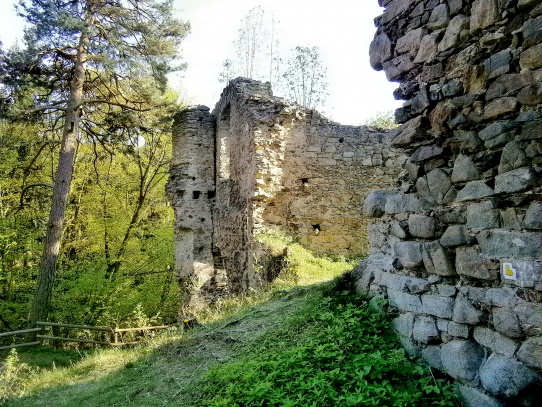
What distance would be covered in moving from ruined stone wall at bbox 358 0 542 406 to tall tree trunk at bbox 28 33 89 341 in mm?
9877

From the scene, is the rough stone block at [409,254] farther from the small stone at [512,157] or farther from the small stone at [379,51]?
the small stone at [379,51]

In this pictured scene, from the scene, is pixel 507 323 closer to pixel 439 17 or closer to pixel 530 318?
pixel 530 318

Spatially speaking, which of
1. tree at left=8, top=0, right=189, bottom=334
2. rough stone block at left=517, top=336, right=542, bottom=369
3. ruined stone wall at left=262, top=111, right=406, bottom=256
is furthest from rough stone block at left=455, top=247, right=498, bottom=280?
tree at left=8, top=0, right=189, bottom=334

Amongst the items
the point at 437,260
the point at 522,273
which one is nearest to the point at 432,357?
the point at 437,260

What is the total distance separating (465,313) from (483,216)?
700 mm

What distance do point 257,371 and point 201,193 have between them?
423 inches

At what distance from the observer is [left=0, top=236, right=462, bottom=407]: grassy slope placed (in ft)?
9.86

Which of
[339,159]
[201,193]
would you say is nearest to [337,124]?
[339,159]

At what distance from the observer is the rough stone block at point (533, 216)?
2.33 meters

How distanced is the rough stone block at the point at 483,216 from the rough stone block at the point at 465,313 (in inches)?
21.1

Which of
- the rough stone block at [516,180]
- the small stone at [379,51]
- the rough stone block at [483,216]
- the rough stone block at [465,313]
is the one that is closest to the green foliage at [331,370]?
the rough stone block at [465,313]

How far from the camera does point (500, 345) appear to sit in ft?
8.24

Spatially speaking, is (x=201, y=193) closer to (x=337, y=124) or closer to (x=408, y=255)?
(x=337, y=124)

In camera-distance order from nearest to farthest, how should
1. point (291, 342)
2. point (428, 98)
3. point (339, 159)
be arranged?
1. point (428, 98)
2. point (291, 342)
3. point (339, 159)
